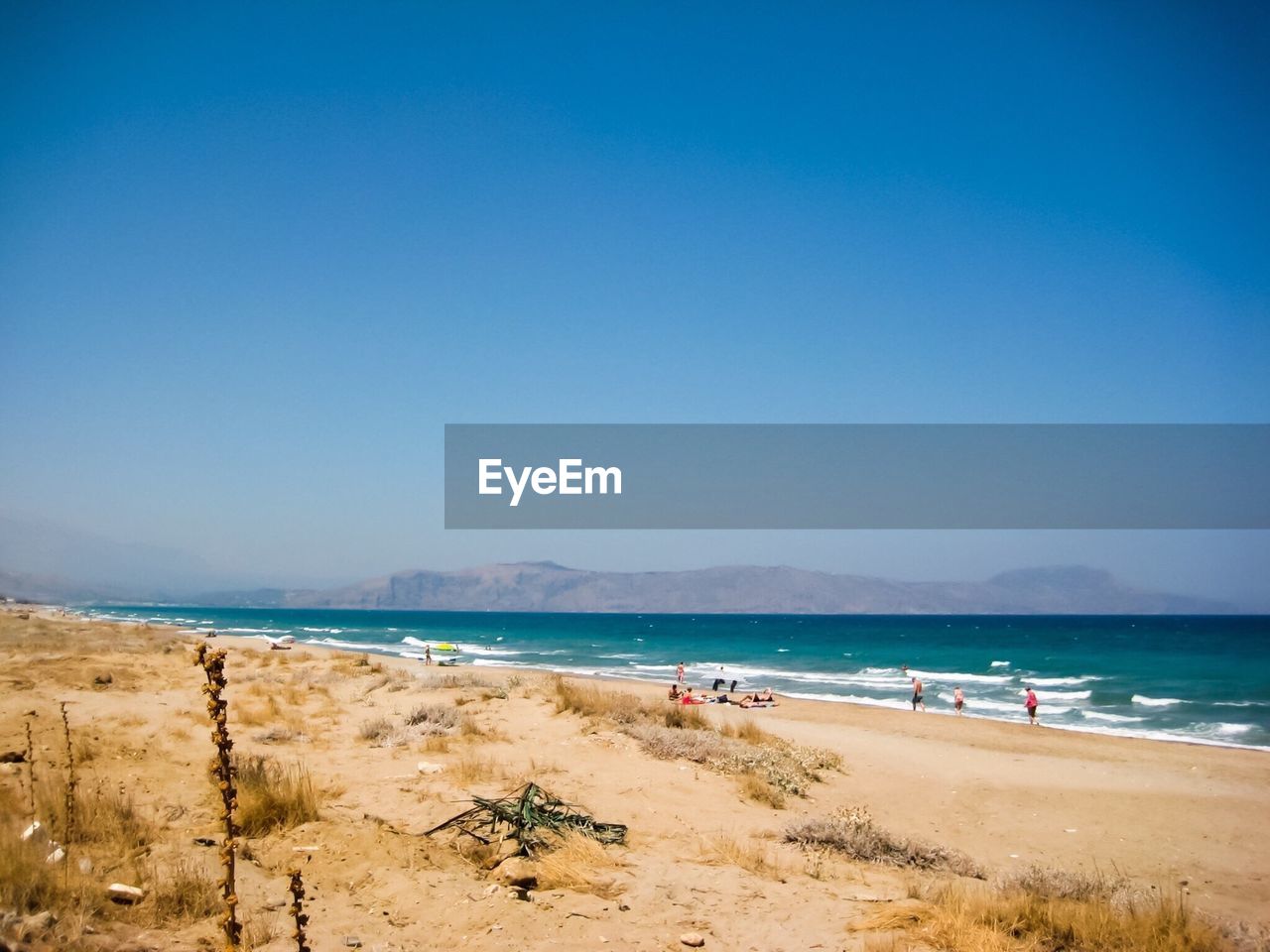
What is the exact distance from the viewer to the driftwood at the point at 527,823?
7223 millimetres

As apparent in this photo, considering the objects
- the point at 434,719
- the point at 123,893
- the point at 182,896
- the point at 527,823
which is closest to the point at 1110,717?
the point at 434,719

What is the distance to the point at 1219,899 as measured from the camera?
8930mm

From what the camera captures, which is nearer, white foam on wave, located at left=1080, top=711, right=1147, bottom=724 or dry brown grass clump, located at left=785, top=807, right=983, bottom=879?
dry brown grass clump, located at left=785, top=807, right=983, bottom=879

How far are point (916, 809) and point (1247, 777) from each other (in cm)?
1055

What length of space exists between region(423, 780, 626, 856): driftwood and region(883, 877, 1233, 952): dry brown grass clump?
310 centimetres

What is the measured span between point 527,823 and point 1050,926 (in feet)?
15.1

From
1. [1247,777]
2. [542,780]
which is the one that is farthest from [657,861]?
[1247,777]

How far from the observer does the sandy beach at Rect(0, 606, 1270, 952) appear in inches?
212

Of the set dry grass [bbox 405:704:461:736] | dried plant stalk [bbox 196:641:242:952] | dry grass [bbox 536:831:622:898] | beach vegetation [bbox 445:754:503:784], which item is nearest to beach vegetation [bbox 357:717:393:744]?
dry grass [bbox 405:704:461:736]

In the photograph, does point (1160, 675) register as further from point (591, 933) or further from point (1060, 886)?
point (591, 933)

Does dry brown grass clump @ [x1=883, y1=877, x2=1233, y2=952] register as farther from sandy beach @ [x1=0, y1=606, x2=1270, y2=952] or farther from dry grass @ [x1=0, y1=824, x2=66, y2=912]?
dry grass @ [x1=0, y1=824, x2=66, y2=912]

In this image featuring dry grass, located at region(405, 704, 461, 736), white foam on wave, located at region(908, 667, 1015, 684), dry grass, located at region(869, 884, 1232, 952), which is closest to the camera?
dry grass, located at region(869, 884, 1232, 952)

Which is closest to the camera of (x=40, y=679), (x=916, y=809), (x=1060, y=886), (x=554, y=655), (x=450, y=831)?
(x=1060, y=886)

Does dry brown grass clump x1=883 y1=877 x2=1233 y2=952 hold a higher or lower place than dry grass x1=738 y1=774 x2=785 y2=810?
higher
